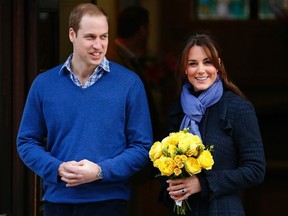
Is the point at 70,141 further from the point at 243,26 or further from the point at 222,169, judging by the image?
the point at 243,26

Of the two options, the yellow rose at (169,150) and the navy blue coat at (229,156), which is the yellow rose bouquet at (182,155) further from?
the navy blue coat at (229,156)

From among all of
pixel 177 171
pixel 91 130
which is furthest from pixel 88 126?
pixel 177 171

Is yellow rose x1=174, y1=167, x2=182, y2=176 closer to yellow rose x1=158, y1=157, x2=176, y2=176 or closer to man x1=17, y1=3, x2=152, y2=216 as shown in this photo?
yellow rose x1=158, y1=157, x2=176, y2=176

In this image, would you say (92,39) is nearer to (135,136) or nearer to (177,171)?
(135,136)

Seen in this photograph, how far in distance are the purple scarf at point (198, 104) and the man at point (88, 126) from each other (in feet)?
0.68

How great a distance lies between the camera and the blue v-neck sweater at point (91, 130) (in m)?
3.24

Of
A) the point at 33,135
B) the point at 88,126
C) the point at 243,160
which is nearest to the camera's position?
the point at 243,160

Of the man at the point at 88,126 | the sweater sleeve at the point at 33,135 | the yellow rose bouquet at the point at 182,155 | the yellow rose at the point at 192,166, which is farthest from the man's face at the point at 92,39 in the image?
the yellow rose at the point at 192,166

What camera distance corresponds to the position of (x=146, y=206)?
4.74 metres

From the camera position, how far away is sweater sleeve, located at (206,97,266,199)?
311cm

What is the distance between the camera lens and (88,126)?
3234mm

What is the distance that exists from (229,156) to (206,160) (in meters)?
0.18

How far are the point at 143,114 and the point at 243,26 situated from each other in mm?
6854

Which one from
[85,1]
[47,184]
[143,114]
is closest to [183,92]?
[143,114]
